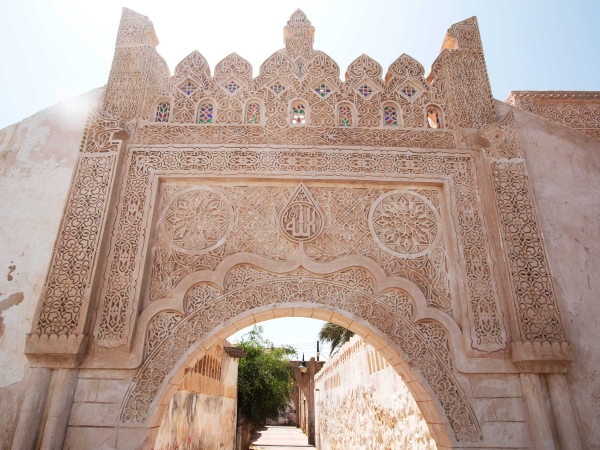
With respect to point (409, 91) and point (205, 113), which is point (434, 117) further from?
point (205, 113)

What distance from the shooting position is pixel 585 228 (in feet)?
14.1

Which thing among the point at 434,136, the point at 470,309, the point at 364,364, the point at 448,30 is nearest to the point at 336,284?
the point at 470,309

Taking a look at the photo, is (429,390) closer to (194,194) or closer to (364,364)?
(194,194)

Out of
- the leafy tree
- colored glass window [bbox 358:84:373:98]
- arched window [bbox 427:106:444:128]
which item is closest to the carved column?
arched window [bbox 427:106:444:128]

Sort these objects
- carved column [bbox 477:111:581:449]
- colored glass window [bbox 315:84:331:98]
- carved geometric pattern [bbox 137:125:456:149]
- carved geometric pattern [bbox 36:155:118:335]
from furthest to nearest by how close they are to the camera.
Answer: colored glass window [bbox 315:84:331:98] → carved geometric pattern [bbox 137:125:456:149] → carved geometric pattern [bbox 36:155:118:335] → carved column [bbox 477:111:581:449]

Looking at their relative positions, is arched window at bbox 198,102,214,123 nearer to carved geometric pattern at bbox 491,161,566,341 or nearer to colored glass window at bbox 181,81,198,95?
colored glass window at bbox 181,81,198,95

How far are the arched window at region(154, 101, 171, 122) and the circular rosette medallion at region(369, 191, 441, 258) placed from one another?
2.61 meters

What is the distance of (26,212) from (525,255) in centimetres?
499

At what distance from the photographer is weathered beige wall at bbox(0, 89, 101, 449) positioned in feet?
12.1

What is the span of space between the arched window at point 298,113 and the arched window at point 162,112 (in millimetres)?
1463

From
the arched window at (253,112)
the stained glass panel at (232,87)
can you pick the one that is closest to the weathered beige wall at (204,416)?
the arched window at (253,112)

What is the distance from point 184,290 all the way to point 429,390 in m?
Answer: 2.36

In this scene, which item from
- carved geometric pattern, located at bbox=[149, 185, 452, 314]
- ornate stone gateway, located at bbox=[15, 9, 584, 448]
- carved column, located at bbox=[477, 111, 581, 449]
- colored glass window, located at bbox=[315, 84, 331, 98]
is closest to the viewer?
carved column, located at bbox=[477, 111, 581, 449]

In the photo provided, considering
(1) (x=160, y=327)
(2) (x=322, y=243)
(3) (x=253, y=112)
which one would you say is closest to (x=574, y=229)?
(2) (x=322, y=243)
